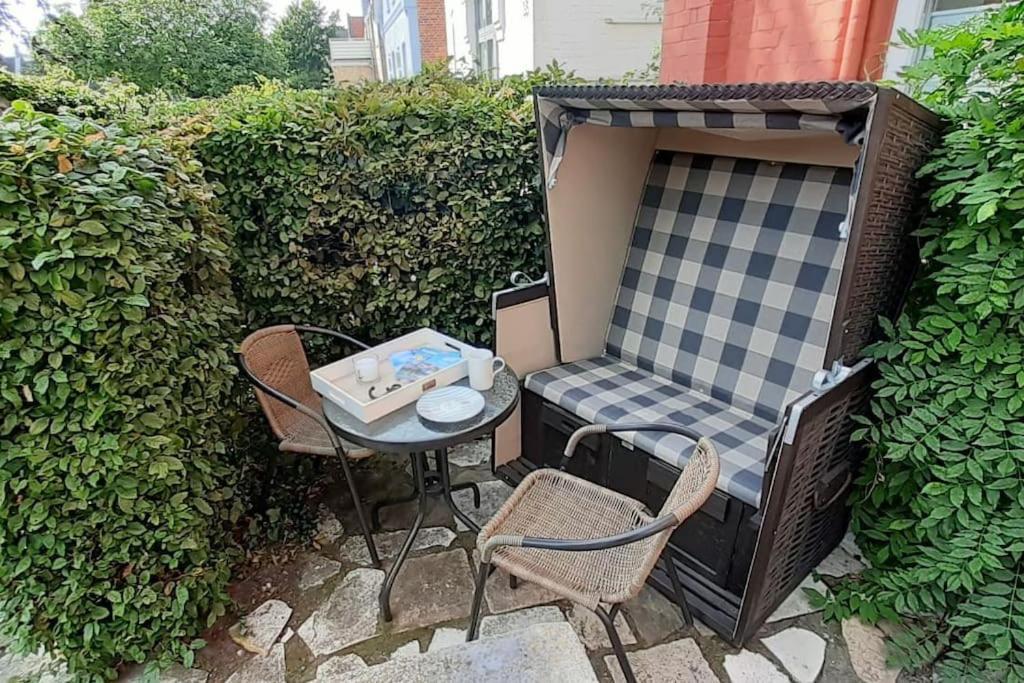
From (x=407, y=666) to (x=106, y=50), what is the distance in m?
14.8

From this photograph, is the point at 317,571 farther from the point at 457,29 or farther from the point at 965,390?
the point at 457,29

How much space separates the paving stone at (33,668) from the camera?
72.0 inches

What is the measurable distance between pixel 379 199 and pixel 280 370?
985 millimetres

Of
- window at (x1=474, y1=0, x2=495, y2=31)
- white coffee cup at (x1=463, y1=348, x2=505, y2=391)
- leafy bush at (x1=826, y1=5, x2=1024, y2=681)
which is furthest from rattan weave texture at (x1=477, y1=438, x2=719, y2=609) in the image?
window at (x1=474, y1=0, x2=495, y2=31)

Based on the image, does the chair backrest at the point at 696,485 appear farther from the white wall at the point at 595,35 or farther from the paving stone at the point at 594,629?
the white wall at the point at 595,35

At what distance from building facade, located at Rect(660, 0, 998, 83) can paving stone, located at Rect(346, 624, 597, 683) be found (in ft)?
8.27

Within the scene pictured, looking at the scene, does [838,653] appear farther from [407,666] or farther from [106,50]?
[106,50]

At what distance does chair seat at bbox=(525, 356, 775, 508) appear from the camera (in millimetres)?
1963

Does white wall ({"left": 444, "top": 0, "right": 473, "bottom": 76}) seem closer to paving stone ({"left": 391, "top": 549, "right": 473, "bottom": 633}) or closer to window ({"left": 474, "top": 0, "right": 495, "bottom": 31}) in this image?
window ({"left": 474, "top": 0, "right": 495, "bottom": 31})

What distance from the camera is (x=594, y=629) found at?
198 cm

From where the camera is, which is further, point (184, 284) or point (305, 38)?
point (305, 38)

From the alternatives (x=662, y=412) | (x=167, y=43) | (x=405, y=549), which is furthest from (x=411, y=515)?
(x=167, y=43)

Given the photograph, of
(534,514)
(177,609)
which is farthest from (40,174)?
(534,514)

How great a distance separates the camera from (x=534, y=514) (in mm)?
1879
